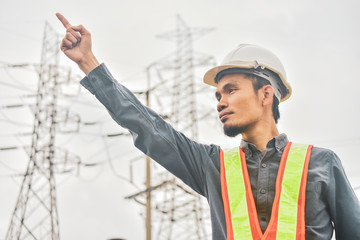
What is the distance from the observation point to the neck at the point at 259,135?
212 centimetres

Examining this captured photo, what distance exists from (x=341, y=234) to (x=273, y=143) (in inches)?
19.9

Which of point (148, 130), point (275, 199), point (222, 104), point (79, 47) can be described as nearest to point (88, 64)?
point (79, 47)

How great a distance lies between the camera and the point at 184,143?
2.04 metres

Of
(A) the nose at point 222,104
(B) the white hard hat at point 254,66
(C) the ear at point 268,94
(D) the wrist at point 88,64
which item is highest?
(B) the white hard hat at point 254,66

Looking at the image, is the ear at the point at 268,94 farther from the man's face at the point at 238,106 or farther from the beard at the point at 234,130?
the beard at the point at 234,130

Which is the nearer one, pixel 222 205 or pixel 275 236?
pixel 275 236

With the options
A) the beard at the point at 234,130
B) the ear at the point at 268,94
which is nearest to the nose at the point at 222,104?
the beard at the point at 234,130

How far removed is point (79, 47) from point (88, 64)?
9 cm

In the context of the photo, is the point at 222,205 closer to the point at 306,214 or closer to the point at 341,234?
the point at 306,214

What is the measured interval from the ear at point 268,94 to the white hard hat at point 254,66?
59mm

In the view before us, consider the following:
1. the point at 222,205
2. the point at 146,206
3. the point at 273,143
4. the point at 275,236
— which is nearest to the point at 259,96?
the point at 273,143

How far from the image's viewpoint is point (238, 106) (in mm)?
2090

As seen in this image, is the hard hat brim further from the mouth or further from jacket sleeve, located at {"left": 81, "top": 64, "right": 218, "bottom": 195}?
jacket sleeve, located at {"left": 81, "top": 64, "right": 218, "bottom": 195}

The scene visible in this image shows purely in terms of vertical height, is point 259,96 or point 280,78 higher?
point 280,78
